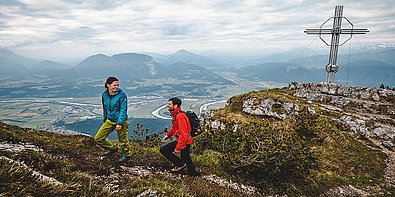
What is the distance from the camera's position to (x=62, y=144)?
32.2 feet

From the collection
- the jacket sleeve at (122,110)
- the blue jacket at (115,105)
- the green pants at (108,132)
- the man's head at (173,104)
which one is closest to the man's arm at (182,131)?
the man's head at (173,104)

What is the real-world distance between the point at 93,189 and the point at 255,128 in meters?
8.00

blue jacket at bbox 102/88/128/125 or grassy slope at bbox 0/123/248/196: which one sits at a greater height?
blue jacket at bbox 102/88/128/125

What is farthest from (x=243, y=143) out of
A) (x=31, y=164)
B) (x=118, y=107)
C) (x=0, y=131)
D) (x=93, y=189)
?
(x=0, y=131)

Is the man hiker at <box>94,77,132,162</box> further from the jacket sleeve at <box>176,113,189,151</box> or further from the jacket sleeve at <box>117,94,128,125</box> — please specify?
the jacket sleeve at <box>176,113,189,151</box>

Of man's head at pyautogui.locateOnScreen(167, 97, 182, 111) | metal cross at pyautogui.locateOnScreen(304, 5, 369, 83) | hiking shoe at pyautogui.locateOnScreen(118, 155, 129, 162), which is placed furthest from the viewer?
metal cross at pyautogui.locateOnScreen(304, 5, 369, 83)

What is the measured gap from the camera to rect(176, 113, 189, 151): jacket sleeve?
294 inches

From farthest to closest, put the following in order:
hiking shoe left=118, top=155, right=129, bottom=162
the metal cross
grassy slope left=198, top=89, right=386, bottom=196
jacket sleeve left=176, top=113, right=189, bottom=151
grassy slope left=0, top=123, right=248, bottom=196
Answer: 1. the metal cross
2. grassy slope left=198, top=89, right=386, bottom=196
3. hiking shoe left=118, top=155, right=129, bottom=162
4. jacket sleeve left=176, top=113, right=189, bottom=151
5. grassy slope left=0, top=123, right=248, bottom=196

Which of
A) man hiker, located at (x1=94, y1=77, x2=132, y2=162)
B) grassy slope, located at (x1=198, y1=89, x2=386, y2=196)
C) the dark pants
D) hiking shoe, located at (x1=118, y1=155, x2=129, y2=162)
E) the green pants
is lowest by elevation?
grassy slope, located at (x1=198, y1=89, x2=386, y2=196)

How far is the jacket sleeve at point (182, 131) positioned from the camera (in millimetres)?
7473

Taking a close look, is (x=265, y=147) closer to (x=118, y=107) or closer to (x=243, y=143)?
(x=243, y=143)

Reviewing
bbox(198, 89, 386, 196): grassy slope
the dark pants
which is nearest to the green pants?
the dark pants

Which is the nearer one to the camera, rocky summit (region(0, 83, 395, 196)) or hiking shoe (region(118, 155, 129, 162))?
rocky summit (region(0, 83, 395, 196))

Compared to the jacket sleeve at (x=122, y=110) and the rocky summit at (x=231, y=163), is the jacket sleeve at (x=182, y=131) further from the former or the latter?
the jacket sleeve at (x=122, y=110)
